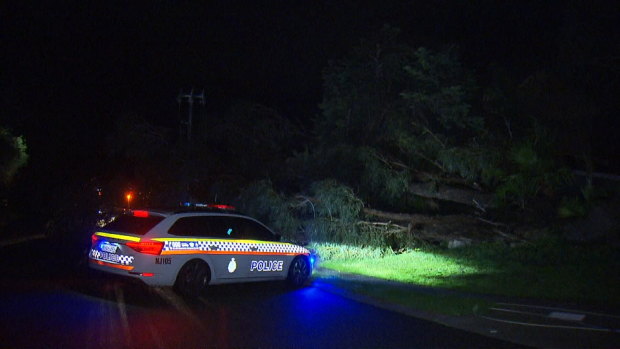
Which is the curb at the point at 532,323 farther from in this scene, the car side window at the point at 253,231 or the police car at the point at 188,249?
the car side window at the point at 253,231

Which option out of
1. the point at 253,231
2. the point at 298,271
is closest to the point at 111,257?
the point at 253,231

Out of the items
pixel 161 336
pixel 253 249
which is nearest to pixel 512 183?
pixel 253 249

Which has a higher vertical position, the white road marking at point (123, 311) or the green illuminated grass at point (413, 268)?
the green illuminated grass at point (413, 268)

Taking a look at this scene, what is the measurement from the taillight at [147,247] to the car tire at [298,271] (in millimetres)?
3127

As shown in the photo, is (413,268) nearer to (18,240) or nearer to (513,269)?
(513,269)

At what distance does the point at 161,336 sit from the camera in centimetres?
688

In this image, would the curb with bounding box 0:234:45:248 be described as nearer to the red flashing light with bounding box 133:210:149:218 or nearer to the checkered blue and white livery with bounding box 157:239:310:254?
the red flashing light with bounding box 133:210:149:218

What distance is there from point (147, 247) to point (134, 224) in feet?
2.35

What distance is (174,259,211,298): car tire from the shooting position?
9680 millimetres

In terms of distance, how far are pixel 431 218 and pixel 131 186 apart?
33.3 feet

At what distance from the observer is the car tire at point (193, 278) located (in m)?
9.68

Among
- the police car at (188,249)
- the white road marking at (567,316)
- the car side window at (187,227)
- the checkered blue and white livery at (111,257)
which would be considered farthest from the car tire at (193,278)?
the white road marking at (567,316)

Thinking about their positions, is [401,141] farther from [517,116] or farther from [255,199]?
[255,199]

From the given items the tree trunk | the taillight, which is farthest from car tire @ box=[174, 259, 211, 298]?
Result: the tree trunk
